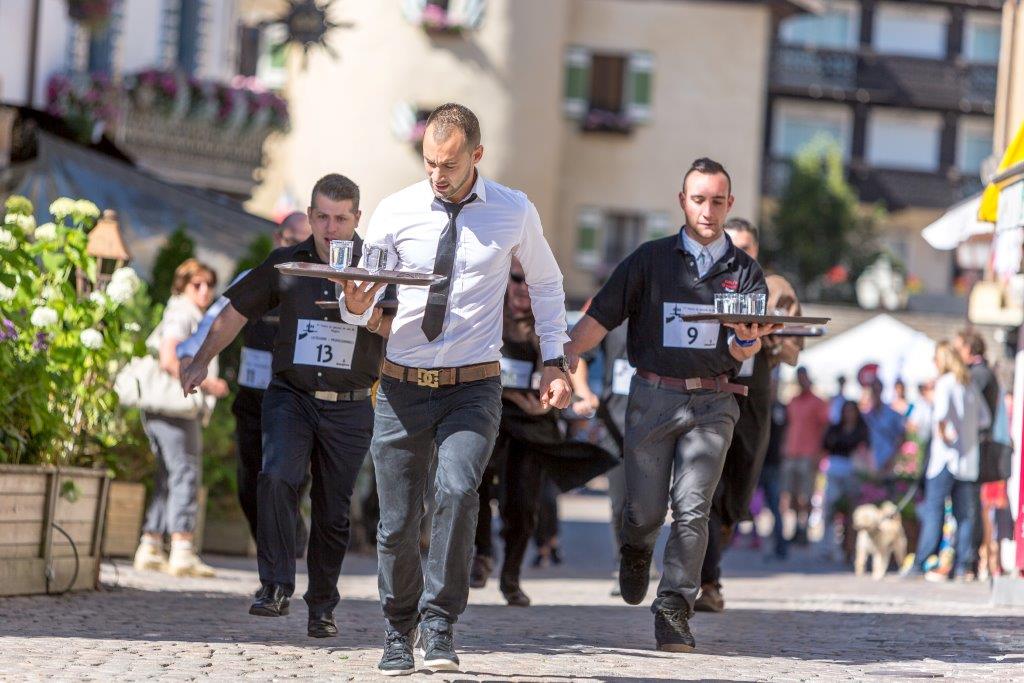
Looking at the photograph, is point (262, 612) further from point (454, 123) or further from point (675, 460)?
point (454, 123)

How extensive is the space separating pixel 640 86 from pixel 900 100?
2147cm

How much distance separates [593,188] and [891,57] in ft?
75.3

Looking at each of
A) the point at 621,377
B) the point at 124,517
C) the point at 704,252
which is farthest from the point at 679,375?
the point at 124,517

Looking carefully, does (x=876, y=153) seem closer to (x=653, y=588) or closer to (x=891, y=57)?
(x=891, y=57)

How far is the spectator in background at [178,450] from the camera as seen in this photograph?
13.3 metres

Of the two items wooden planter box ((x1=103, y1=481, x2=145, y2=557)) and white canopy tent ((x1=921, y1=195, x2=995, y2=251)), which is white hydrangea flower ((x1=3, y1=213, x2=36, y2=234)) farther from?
white canopy tent ((x1=921, y1=195, x2=995, y2=251))

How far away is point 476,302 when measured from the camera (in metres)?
7.81

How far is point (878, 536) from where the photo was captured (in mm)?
19016

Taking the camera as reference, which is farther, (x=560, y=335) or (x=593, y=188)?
(x=593, y=188)

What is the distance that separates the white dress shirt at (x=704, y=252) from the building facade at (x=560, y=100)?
29976 millimetres

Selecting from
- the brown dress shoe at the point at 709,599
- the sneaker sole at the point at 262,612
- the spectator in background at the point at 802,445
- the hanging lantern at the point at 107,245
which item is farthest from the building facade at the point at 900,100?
the sneaker sole at the point at 262,612

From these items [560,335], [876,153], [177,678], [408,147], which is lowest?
[177,678]

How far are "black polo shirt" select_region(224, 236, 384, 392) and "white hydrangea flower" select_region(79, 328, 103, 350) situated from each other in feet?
5.38

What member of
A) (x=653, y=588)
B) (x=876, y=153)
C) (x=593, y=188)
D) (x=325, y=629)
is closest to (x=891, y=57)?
(x=876, y=153)
